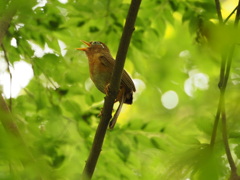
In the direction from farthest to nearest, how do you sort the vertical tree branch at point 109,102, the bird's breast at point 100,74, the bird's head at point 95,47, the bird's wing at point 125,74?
the bird's head at point 95,47, the bird's breast at point 100,74, the bird's wing at point 125,74, the vertical tree branch at point 109,102

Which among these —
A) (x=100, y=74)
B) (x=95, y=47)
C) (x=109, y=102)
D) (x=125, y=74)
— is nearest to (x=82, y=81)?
(x=95, y=47)

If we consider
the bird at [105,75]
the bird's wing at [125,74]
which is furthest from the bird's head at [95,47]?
the bird's wing at [125,74]

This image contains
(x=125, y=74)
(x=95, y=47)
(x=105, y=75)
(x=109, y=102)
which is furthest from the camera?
(x=95, y=47)

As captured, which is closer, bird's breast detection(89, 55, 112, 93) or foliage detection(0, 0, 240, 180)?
foliage detection(0, 0, 240, 180)

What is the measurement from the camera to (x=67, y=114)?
4719 mm

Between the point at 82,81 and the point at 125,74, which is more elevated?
the point at 125,74

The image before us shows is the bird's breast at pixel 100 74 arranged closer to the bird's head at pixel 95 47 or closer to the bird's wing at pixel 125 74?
the bird's wing at pixel 125 74

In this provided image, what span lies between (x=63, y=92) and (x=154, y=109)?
2.34 meters

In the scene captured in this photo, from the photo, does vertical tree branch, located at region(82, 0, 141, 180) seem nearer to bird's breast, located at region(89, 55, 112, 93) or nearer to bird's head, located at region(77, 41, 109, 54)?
bird's breast, located at region(89, 55, 112, 93)

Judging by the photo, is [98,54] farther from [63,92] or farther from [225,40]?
[225,40]

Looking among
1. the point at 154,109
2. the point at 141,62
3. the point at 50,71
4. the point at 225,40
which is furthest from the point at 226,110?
the point at 154,109

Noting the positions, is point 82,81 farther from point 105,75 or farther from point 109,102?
point 109,102

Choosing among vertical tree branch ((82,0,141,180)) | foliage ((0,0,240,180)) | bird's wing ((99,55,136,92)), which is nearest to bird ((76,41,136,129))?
bird's wing ((99,55,136,92))

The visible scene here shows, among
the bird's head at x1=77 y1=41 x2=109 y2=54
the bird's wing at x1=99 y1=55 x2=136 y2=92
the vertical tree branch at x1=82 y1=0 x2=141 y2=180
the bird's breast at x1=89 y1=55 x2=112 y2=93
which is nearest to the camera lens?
the vertical tree branch at x1=82 y1=0 x2=141 y2=180
